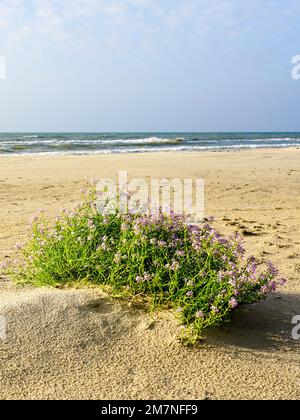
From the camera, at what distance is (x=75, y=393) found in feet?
8.50

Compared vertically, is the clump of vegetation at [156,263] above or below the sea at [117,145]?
below

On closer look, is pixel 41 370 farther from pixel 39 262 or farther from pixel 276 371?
pixel 276 371

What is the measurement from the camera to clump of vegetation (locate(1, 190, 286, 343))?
306 cm

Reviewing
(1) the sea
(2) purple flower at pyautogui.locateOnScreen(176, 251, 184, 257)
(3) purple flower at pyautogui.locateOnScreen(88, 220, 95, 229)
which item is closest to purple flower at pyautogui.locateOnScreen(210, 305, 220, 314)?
(2) purple flower at pyautogui.locateOnScreen(176, 251, 184, 257)

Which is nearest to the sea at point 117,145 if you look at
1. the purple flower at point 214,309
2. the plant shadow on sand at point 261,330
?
the plant shadow on sand at point 261,330

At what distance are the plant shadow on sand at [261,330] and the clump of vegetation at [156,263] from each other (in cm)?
10

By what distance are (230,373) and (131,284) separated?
2.88 feet

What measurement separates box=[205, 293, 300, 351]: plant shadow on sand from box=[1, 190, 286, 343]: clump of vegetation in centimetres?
10

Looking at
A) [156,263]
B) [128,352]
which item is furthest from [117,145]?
[128,352]

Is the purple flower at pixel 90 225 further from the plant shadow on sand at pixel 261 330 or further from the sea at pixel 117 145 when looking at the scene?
the sea at pixel 117 145

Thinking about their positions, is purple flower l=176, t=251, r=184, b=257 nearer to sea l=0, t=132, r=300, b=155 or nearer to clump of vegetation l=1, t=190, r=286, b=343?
clump of vegetation l=1, t=190, r=286, b=343

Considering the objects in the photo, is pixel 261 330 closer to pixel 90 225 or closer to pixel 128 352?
pixel 128 352

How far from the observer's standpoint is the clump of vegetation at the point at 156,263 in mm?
3064
